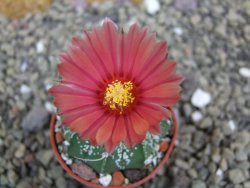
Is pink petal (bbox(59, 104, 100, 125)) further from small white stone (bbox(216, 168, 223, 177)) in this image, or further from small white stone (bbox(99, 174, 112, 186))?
small white stone (bbox(216, 168, 223, 177))

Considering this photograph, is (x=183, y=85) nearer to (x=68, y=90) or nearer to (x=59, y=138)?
(x=59, y=138)

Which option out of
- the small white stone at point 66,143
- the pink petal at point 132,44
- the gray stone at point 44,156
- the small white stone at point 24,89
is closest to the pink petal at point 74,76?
the pink petal at point 132,44

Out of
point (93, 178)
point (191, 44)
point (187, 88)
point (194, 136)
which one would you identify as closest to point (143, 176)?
point (93, 178)

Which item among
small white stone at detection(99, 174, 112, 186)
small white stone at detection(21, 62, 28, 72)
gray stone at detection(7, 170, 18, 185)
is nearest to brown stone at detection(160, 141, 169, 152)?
small white stone at detection(99, 174, 112, 186)

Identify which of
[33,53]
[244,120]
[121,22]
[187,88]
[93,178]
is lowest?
[93,178]

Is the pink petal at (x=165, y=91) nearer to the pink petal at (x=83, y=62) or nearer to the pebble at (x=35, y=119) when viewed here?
the pink petal at (x=83, y=62)

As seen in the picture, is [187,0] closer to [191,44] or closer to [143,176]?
[191,44]
